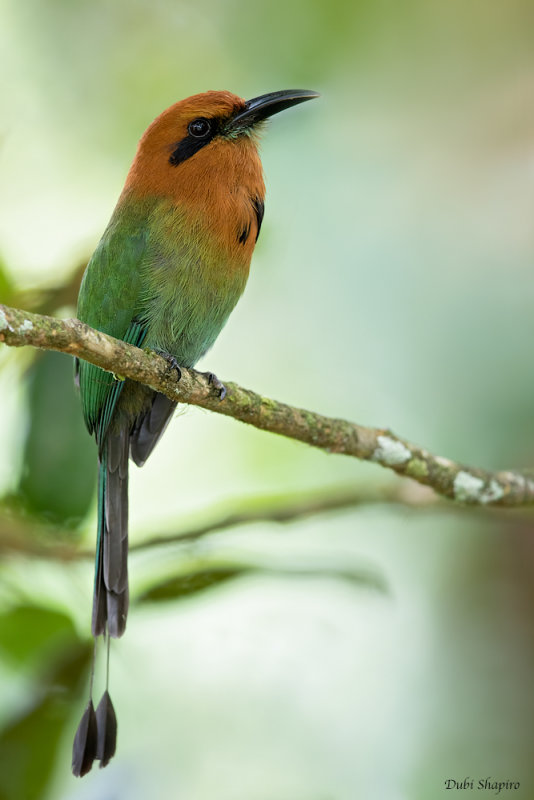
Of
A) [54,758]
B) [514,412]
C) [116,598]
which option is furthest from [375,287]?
[54,758]

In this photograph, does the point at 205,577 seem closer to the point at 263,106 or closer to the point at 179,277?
the point at 179,277

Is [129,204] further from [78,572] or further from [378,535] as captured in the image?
[378,535]

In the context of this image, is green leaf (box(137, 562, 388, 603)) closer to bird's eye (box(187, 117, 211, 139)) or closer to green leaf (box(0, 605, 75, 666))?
green leaf (box(0, 605, 75, 666))

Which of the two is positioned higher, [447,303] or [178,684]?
[447,303]

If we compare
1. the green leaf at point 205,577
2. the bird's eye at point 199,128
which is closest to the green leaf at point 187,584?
the green leaf at point 205,577

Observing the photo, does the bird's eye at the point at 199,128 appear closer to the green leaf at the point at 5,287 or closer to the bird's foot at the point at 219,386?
the green leaf at the point at 5,287

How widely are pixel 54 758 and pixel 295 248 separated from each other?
2.17 m

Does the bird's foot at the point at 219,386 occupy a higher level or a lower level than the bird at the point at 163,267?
lower

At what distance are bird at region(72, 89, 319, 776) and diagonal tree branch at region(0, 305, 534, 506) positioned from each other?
0.96ft

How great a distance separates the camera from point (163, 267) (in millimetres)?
2025

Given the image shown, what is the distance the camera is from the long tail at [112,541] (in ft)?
6.20

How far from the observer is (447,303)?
347 centimetres

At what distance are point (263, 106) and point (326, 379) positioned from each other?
4.12 feet

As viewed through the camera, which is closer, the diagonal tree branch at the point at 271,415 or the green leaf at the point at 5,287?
the diagonal tree branch at the point at 271,415
